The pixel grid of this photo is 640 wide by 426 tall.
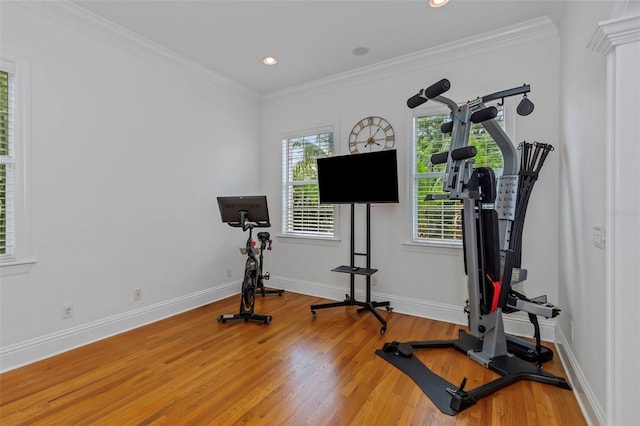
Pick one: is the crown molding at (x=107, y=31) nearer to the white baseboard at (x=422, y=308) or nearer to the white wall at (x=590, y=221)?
the white baseboard at (x=422, y=308)

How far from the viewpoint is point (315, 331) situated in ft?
9.93

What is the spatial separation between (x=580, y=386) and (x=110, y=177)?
407cm

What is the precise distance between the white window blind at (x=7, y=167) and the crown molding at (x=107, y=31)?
64cm

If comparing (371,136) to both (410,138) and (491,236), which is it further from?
(491,236)

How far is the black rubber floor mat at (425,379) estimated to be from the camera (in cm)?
191

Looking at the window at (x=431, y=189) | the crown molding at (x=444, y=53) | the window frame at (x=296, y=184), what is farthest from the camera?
the window frame at (x=296, y=184)

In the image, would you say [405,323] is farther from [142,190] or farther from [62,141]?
[62,141]

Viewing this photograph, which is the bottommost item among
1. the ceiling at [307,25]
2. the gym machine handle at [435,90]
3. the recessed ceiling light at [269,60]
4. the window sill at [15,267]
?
the window sill at [15,267]

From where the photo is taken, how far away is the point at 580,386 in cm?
193

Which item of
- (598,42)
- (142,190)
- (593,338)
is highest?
(598,42)

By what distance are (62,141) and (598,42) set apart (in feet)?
12.2

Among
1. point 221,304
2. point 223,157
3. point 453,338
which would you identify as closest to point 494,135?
point 453,338

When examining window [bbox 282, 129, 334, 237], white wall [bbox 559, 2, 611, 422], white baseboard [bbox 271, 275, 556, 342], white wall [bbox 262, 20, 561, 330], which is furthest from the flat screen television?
white wall [bbox 559, 2, 611, 422]

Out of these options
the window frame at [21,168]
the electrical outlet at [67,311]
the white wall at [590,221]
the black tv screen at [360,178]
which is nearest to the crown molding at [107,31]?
the window frame at [21,168]
